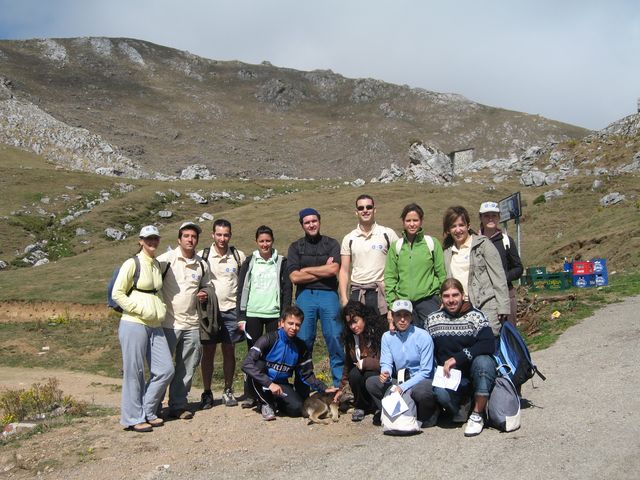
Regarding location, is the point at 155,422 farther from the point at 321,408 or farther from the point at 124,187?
the point at 124,187

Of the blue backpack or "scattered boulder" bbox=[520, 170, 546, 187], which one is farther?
"scattered boulder" bbox=[520, 170, 546, 187]

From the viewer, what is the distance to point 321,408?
22.0ft

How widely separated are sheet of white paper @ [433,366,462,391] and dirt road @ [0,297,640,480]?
1.46ft

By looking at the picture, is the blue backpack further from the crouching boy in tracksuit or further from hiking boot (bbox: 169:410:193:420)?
hiking boot (bbox: 169:410:193:420)

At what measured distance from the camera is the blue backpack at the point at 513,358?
602 centimetres

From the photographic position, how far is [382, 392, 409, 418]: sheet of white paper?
5871 mm

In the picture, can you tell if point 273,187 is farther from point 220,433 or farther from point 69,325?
point 220,433

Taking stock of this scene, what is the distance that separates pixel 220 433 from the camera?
6.55 meters

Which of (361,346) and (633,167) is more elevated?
(633,167)

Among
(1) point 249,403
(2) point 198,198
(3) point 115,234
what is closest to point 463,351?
(1) point 249,403

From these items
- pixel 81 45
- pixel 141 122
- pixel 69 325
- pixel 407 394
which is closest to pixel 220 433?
pixel 407 394

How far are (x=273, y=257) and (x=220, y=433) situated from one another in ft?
7.09

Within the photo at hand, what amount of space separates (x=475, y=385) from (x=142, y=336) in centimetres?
349

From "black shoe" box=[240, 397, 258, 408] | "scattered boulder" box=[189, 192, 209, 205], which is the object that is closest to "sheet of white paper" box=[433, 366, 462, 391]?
"black shoe" box=[240, 397, 258, 408]
